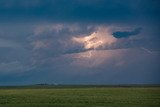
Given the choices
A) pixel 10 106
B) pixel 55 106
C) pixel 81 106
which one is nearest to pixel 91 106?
pixel 81 106

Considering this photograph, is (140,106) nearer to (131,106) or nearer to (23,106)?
(131,106)

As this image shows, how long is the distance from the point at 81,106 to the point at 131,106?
5.22m

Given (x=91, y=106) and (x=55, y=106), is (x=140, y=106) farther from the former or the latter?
(x=55, y=106)

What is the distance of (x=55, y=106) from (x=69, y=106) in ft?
4.84

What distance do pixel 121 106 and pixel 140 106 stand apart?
196 centimetres

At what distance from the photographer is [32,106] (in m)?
34.5

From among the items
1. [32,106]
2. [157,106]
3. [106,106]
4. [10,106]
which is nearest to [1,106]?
[10,106]

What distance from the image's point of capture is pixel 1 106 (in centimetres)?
3431

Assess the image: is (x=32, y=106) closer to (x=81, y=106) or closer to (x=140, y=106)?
(x=81, y=106)

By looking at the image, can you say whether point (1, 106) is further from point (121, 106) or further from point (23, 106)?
point (121, 106)

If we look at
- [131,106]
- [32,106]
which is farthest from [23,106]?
[131,106]

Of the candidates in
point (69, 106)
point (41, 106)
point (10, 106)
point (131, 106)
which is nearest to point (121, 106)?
point (131, 106)

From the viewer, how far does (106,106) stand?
34.3 m

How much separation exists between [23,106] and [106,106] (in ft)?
28.9
